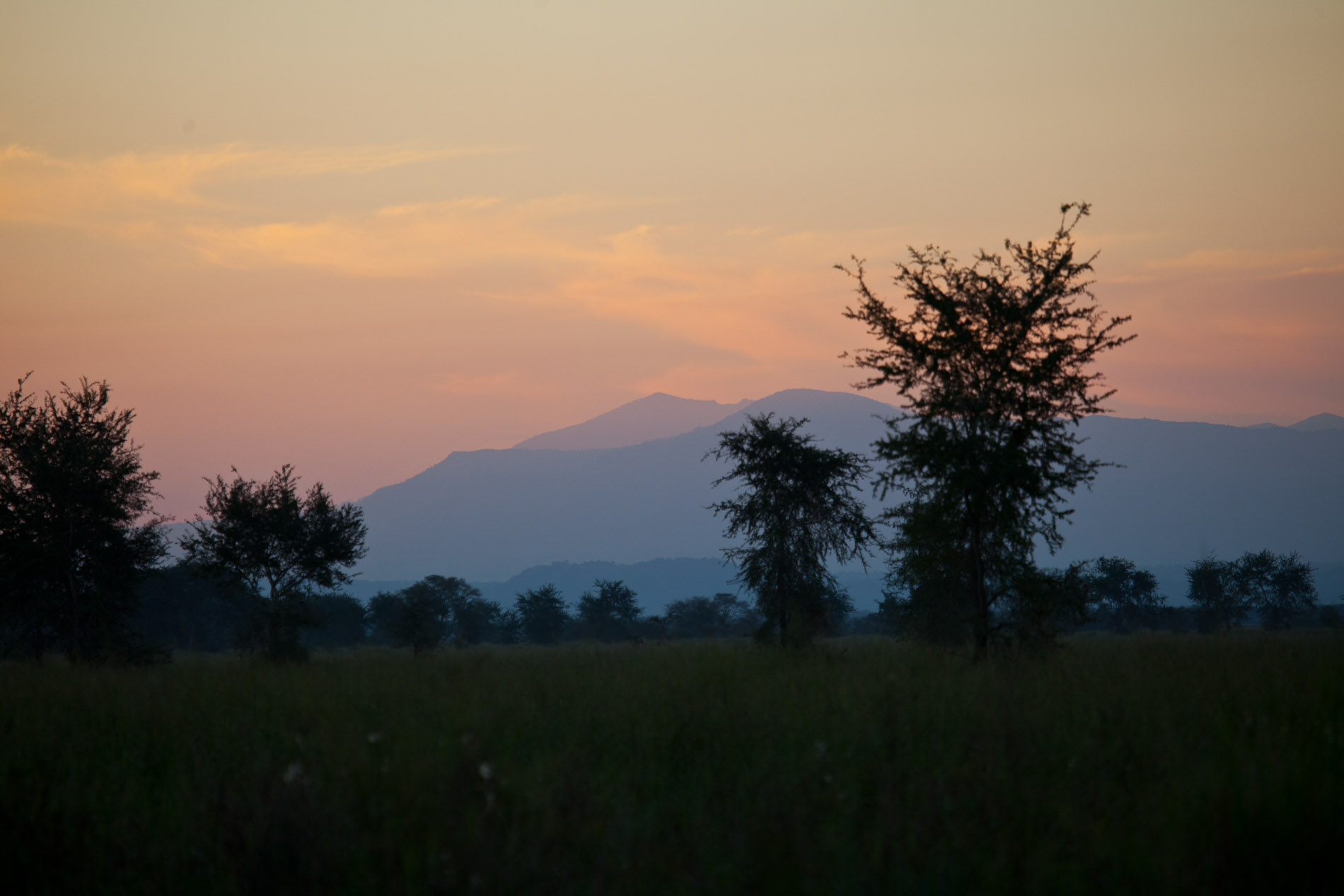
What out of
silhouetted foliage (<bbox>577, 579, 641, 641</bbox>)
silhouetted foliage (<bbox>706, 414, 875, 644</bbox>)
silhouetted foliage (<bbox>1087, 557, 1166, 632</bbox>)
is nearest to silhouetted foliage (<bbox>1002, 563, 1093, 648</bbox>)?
silhouetted foliage (<bbox>706, 414, 875, 644</bbox>)

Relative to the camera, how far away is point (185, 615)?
7131 cm

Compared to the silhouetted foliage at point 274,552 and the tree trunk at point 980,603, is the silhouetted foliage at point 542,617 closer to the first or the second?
the silhouetted foliage at point 274,552

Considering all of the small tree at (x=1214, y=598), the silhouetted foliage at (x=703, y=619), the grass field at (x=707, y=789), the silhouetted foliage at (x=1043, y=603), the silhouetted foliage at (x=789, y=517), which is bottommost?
the silhouetted foliage at (x=703, y=619)

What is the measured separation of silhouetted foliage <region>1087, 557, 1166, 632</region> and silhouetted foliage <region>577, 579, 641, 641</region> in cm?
4145

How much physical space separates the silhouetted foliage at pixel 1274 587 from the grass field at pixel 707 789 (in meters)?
67.5

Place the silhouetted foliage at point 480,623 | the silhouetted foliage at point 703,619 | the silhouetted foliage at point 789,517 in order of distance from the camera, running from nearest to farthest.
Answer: the silhouetted foliage at point 789,517 → the silhouetted foliage at point 480,623 → the silhouetted foliage at point 703,619

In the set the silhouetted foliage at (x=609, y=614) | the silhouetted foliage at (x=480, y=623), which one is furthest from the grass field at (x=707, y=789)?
the silhouetted foliage at (x=609, y=614)

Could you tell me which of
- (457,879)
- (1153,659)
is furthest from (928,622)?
(457,879)

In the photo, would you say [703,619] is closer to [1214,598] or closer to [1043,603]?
[1214,598]

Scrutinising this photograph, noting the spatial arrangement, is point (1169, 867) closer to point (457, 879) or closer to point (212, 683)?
point (457, 879)

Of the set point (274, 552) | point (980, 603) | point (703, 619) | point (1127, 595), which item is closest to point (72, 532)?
point (274, 552)

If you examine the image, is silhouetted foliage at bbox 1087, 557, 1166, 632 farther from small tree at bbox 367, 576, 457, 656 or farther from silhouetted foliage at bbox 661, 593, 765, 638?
small tree at bbox 367, 576, 457, 656

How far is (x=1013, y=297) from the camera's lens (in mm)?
16781

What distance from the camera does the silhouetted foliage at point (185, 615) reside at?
6938 cm
